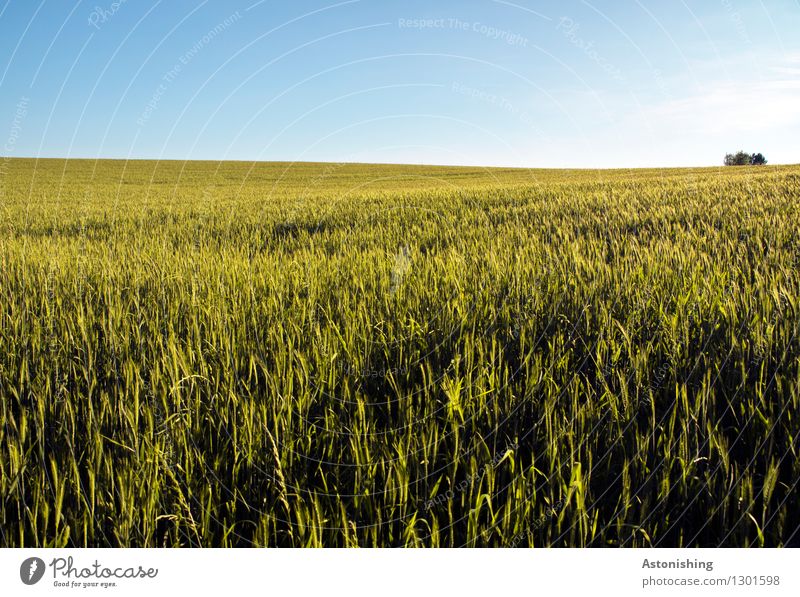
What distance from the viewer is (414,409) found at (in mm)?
1618

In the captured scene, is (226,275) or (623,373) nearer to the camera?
(623,373)

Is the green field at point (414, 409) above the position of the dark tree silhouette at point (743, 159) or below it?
below

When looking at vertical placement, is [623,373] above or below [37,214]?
below

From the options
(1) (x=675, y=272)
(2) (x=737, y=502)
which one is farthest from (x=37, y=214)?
(2) (x=737, y=502)

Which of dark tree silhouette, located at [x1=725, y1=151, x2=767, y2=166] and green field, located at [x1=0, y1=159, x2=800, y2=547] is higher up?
dark tree silhouette, located at [x1=725, y1=151, x2=767, y2=166]

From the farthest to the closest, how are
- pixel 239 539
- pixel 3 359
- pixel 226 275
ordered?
pixel 226 275, pixel 3 359, pixel 239 539

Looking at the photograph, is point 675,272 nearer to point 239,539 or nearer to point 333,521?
point 333,521

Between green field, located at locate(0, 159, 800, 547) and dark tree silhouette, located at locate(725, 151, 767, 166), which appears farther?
dark tree silhouette, located at locate(725, 151, 767, 166)

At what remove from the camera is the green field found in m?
1.17

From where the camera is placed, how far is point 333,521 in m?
1.18

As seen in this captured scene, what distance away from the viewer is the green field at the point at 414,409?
3.84 ft

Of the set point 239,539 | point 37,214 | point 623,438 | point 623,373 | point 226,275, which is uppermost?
point 37,214

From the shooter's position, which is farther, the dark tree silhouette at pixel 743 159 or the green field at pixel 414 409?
the dark tree silhouette at pixel 743 159
